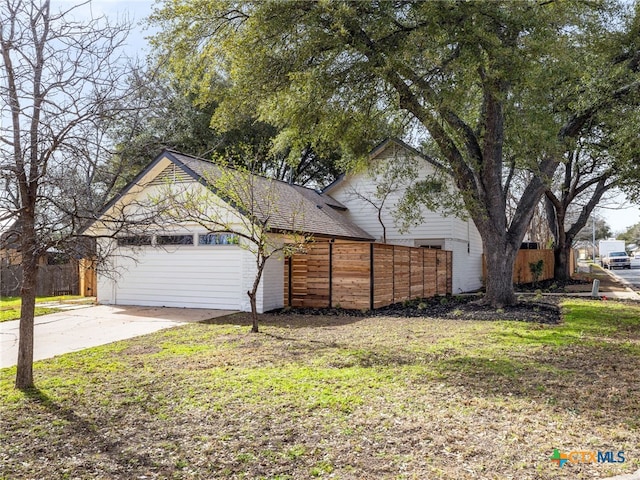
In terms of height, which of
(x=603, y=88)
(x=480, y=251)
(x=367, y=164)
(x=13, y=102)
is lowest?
(x=480, y=251)

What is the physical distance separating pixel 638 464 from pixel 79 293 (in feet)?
70.5

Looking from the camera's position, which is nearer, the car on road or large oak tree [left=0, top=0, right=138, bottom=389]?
large oak tree [left=0, top=0, right=138, bottom=389]

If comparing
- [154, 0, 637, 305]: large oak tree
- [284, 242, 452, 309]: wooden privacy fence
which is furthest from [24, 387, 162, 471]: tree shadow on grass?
[284, 242, 452, 309]: wooden privacy fence

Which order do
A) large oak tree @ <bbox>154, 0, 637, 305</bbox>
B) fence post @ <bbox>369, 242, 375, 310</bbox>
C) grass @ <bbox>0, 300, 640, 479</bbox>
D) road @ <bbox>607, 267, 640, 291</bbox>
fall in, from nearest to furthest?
grass @ <bbox>0, 300, 640, 479</bbox> → large oak tree @ <bbox>154, 0, 637, 305</bbox> → fence post @ <bbox>369, 242, 375, 310</bbox> → road @ <bbox>607, 267, 640, 291</bbox>

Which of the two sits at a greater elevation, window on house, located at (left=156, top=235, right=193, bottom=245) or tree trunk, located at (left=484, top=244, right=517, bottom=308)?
window on house, located at (left=156, top=235, right=193, bottom=245)

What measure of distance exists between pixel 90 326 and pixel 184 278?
3.79m

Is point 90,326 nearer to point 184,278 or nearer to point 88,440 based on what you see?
point 184,278

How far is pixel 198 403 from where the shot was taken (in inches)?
205

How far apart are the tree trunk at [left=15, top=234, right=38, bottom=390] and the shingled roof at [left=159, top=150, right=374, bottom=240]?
5432mm

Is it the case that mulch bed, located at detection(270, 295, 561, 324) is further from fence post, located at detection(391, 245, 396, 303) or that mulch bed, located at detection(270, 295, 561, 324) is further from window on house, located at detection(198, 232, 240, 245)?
window on house, located at detection(198, 232, 240, 245)

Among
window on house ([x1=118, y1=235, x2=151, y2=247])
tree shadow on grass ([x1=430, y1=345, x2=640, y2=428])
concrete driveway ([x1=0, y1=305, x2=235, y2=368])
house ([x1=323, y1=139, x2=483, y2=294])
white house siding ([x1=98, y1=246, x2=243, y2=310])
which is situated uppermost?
house ([x1=323, y1=139, x2=483, y2=294])

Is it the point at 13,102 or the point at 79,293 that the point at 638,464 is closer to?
the point at 13,102

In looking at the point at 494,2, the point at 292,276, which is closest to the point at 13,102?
the point at 494,2

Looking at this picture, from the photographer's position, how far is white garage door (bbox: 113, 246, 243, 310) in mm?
13797
